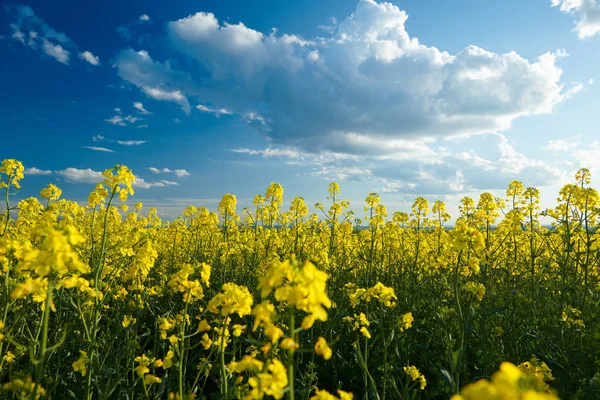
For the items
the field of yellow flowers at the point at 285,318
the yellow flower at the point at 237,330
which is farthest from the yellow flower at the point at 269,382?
the yellow flower at the point at 237,330

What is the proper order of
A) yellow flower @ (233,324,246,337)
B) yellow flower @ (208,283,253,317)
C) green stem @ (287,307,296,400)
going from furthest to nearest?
1. yellow flower @ (233,324,246,337)
2. yellow flower @ (208,283,253,317)
3. green stem @ (287,307,296,400)

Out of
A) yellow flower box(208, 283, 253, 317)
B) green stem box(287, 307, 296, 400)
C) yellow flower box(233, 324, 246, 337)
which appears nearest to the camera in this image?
green stem box(287, 307, 296, 400)

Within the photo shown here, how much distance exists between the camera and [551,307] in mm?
5434

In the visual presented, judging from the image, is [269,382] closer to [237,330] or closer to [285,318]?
[285,318]

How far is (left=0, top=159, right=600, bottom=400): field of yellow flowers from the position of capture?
1.75m

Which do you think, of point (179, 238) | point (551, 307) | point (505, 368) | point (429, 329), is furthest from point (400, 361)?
point (179, 238)

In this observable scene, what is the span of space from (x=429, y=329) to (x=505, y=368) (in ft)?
14.7

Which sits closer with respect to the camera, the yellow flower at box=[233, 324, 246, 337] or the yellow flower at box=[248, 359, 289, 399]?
the yellow flower at box=[248, 359, 289, 399]

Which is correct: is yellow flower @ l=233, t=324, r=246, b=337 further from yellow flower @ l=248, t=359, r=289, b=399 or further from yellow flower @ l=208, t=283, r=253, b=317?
yellow flower @ l=248, t=359, r=289, b=399

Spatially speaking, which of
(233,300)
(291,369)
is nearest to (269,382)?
(291,369)

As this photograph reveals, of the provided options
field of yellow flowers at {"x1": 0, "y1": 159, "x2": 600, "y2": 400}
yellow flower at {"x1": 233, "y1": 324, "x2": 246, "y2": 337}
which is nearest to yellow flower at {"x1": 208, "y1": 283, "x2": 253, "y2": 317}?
field of yellow flowers at {"x1": 0, "y1": 159, "x2": 600, "y2": 400}

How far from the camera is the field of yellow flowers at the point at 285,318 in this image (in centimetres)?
175

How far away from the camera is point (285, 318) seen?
1.67m

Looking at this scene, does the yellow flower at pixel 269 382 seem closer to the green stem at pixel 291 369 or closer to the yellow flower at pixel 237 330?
the green stem at pixel 291 369
